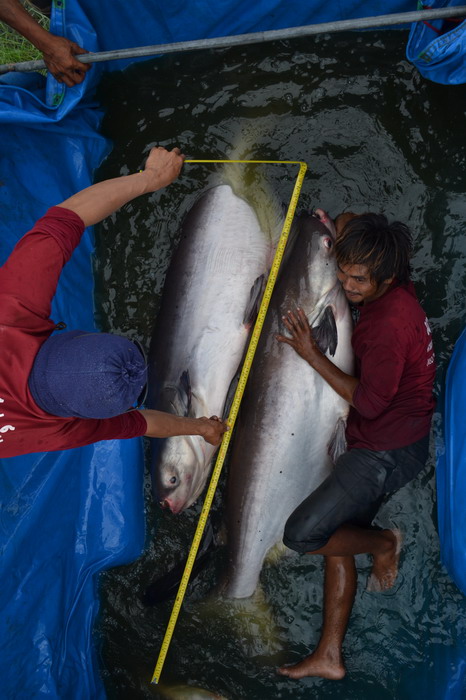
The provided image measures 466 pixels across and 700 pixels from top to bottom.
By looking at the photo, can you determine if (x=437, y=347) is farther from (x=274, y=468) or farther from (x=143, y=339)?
(x=143, y=339)

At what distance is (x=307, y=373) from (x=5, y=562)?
197 centimetres

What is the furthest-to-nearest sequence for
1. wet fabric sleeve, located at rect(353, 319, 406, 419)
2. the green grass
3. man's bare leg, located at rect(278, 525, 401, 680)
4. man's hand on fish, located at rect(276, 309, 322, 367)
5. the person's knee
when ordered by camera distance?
1. the green grass
2. man's bare leg, located at rect(278, 525, 401, 680)
3. man's hand on fish, located at rect(276, 309, 322, 367)
4. the person's knee
5. wet fabric sleeve, located at rect(353, 319, 406, 419)

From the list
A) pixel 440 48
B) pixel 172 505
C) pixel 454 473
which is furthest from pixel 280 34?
pixel 172 505

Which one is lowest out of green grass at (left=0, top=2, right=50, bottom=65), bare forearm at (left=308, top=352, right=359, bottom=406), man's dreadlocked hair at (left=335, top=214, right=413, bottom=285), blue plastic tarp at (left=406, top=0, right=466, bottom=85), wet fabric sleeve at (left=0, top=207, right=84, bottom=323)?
bare forearm at (left=308, top=352, right=359, bottom=406)

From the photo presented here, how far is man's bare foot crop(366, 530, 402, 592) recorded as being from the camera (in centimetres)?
303

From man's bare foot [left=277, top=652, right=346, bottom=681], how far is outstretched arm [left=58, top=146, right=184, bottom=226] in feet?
8.52

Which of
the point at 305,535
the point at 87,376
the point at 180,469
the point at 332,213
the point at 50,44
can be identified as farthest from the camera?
the point at 332,213

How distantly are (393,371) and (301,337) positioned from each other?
57 cm

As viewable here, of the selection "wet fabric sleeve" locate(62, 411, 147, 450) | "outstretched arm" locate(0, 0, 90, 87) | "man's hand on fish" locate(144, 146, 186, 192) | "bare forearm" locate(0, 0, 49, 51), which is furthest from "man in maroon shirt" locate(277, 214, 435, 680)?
"bare forearm" locate(0, 0, 49, 51)

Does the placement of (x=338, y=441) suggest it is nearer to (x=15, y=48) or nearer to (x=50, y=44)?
(x=50, y=44)

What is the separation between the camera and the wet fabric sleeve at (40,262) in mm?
2062

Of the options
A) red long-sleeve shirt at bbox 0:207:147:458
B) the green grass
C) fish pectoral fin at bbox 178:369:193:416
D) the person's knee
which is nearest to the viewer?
red long-sleeve shirt at bbox 0:207:147:458

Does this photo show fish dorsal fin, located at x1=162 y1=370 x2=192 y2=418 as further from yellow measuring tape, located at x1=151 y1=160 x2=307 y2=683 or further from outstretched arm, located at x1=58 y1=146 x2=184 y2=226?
outstretched arm, located at x1=58 y1=146 x2=184 y2=226

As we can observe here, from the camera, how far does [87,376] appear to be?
6.06ft
